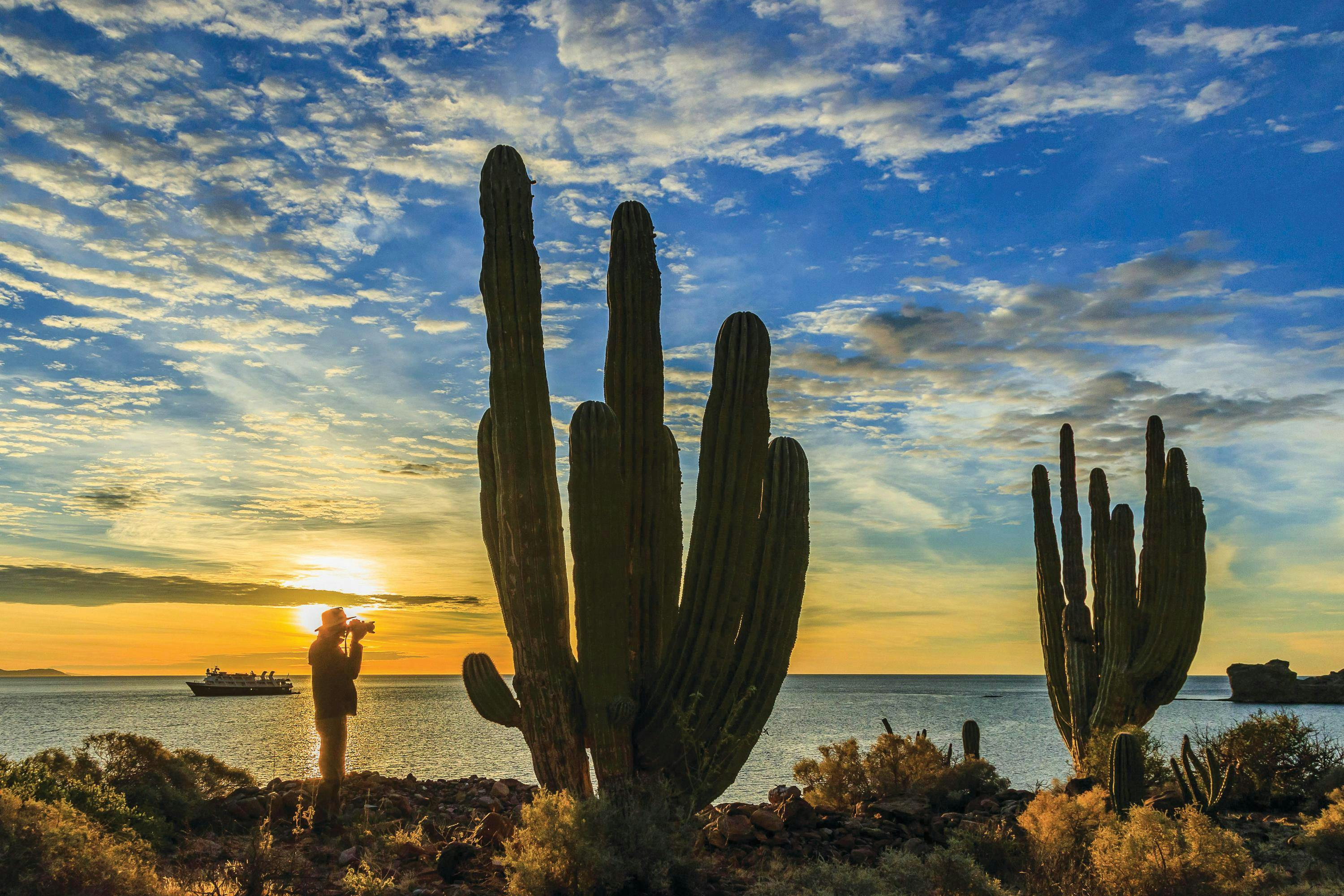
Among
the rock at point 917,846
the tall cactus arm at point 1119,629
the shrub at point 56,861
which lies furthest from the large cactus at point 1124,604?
the shrub at point 56,861

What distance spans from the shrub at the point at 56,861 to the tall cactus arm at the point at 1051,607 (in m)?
16.4

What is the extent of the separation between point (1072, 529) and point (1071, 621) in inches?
74.8

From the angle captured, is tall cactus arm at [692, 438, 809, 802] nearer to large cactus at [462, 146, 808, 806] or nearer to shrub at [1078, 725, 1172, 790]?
large cactus at [462, 146, 808, 806]

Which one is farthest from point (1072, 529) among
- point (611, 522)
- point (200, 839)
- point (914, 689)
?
point (914, 689)

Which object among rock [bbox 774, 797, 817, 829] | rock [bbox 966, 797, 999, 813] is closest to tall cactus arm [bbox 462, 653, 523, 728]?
rock [bbox 774, 797, 817, 829]

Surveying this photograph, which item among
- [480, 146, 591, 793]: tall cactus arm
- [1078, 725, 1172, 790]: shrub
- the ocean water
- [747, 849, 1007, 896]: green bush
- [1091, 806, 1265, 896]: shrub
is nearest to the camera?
[747, 849, 1007, 896]: green bush

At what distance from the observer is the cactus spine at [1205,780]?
45.3 feet

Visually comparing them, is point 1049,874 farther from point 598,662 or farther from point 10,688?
point 10,688

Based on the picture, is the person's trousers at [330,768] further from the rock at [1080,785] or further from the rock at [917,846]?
the rock at [1080,785]

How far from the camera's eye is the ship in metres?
94.2

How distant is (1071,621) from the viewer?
17641mm

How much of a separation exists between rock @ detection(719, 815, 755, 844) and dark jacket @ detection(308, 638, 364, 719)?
16.2ft

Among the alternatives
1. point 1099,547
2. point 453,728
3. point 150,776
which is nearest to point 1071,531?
point 1099,547

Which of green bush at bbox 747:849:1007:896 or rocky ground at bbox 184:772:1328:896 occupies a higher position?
green bush at bbox 747:849:1007:896
